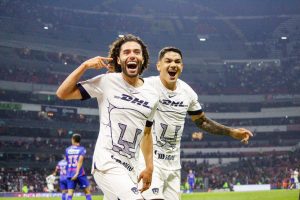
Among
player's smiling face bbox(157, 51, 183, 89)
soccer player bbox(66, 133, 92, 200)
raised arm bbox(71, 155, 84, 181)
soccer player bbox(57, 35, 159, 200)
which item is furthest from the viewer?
soccer player bbox(66, 133, 92, 200)

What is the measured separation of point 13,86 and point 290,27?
4448cm

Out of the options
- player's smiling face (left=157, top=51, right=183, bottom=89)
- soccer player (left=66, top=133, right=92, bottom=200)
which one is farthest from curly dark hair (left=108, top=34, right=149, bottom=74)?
soccer player (left=66, top=133, right=92, bottom=200)

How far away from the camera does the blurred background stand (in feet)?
172

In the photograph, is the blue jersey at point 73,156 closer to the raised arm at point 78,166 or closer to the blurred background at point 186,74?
the raised arm at point 78,166

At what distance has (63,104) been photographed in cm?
5841

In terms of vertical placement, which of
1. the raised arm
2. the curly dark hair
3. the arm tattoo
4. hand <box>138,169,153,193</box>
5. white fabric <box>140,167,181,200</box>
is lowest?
the raised arm

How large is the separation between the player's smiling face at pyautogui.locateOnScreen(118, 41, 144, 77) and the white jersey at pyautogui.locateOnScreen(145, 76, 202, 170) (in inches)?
66.0

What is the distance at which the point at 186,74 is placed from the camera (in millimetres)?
71688

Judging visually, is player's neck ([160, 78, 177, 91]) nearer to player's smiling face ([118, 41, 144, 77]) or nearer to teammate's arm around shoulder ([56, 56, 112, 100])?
player's smiling face ([118, 41, 144, 77])

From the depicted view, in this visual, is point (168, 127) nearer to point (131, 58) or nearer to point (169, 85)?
point (169, 85)

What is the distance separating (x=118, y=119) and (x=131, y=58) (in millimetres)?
730

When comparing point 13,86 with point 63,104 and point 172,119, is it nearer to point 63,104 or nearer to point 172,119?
point 63,104

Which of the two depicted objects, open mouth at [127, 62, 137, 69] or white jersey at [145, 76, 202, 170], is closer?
open mouth at [127, 62, 137, 69]

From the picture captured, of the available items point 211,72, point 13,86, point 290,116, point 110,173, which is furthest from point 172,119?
point 211,72
